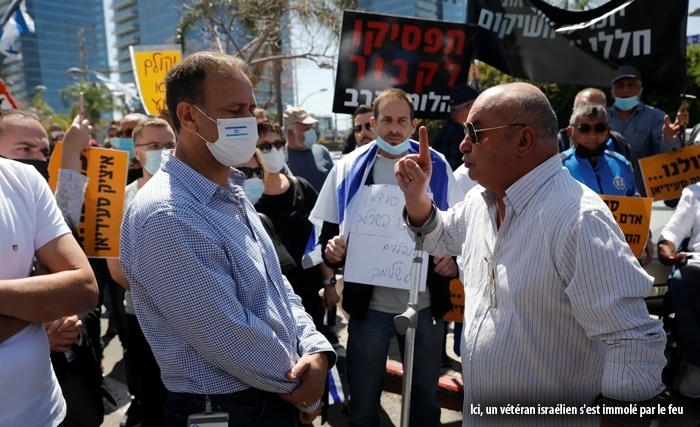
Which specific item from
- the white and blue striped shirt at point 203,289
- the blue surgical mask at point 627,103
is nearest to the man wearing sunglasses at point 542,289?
the white and blue striped shirt at point 203,289

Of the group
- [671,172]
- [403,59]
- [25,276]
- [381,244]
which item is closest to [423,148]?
[381,244]

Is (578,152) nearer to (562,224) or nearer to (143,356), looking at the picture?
(562,224)

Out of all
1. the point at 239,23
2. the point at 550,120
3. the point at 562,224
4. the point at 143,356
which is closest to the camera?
the point at 562,224

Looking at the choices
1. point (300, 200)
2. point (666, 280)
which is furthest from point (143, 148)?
point (666, 280)

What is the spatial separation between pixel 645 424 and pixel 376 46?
368 centimetres

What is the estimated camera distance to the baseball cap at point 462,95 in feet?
A: 14.4

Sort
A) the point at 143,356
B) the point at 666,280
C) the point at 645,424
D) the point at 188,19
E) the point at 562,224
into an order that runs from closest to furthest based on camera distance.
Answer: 1. the point at 645,424
2. the point at 562,224
3. the point at 143,356
4. the point at 666,280
5. the point at 188,19

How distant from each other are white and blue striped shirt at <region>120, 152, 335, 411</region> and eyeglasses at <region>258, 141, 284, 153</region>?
61.7 inches

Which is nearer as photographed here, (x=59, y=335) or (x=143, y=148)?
(x=59, y=335)

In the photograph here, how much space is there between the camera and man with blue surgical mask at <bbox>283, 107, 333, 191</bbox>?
20.0 ft

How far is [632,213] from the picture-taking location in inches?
137

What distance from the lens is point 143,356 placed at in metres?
3.23

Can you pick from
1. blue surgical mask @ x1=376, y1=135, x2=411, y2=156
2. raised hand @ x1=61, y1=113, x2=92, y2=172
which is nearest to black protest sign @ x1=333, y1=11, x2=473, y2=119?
blue surgical mask @ x1=376, y1=135, x2=411, y2=156

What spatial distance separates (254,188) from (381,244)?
824 mm
